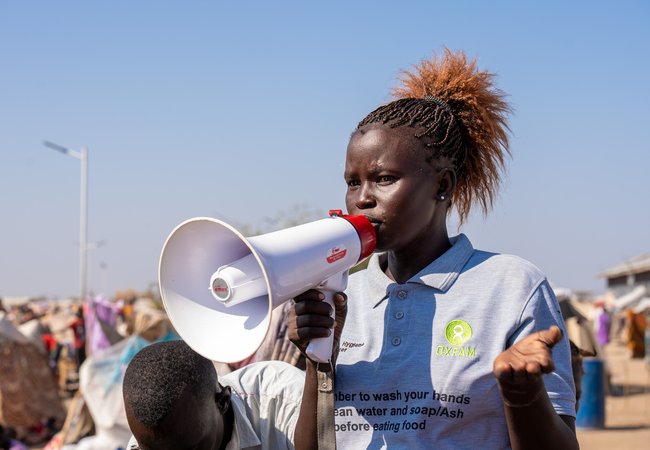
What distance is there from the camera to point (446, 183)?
89.2 inches

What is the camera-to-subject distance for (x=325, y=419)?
2059 mm

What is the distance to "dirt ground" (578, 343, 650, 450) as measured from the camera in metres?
10.9

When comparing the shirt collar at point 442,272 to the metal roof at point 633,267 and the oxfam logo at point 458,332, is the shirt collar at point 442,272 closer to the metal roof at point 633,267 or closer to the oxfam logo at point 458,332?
the oxfam logo at point 458,332

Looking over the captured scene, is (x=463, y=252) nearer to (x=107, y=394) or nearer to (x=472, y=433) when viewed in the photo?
(x=472, y=433)

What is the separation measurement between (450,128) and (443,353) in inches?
26.9

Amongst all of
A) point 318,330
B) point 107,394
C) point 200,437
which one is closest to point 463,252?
point 318,330

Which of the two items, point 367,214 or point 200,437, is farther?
point 200,437

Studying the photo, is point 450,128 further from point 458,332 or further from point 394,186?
point 458,332

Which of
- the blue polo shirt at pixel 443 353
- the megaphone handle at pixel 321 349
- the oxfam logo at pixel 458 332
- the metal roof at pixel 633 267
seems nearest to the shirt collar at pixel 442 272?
the blue polo shirt at pixel 443 353

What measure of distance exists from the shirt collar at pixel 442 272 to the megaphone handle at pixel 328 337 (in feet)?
0.56

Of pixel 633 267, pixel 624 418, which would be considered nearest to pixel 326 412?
pixel 624 418

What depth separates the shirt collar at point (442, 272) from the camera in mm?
2150

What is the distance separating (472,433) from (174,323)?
0.80 m

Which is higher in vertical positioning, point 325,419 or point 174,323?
point 174,323
